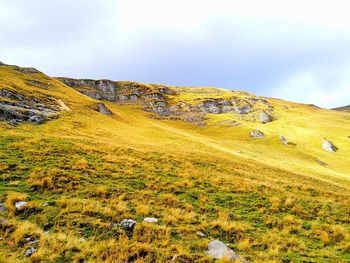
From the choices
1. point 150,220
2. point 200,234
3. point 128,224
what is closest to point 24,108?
point 150,220

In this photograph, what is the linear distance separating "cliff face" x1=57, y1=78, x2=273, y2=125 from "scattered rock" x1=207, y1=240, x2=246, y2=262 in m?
102

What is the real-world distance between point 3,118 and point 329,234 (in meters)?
38.6

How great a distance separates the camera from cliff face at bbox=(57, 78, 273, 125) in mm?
121938

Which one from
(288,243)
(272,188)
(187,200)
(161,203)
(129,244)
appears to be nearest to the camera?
(129,244)

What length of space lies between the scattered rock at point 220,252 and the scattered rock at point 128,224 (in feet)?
11.8

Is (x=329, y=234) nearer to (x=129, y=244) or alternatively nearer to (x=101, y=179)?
(x=129, y=244)

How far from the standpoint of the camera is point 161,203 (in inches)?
647

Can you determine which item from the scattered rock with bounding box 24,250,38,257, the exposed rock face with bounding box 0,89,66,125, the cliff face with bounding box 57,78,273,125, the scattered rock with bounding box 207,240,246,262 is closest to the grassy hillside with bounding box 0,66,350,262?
the scattered rock with bounding box 24,250,38,257

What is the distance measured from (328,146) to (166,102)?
75224mm

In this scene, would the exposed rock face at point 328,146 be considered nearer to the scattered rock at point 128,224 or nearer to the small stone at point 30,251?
the scattered rock at point 128,224

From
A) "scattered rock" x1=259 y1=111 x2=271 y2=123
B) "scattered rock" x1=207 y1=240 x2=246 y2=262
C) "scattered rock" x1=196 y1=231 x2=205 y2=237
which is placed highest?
"scattered rock" x1=259 y1=111 x2=271 y2=123

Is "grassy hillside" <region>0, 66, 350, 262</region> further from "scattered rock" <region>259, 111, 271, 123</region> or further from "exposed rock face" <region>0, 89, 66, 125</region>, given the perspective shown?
"scattered rock" <region>259, 111, 271, 123</region>

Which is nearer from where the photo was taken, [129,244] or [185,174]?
[129,244]

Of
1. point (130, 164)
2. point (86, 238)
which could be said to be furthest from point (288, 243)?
point (130, 164)
